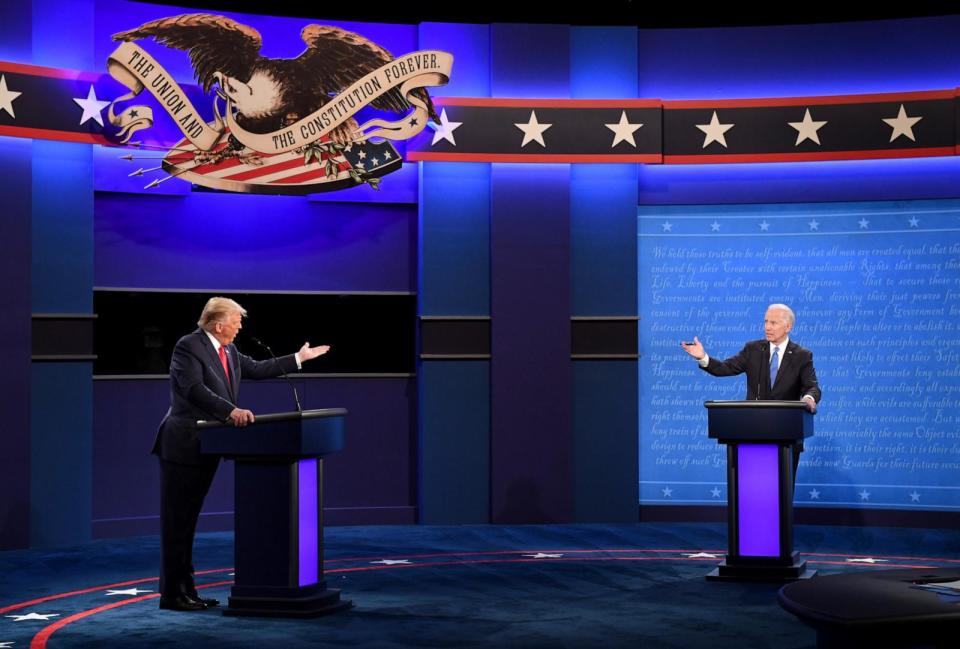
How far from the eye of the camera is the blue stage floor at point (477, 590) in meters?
5.22

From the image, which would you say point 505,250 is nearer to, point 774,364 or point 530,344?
point 530,344

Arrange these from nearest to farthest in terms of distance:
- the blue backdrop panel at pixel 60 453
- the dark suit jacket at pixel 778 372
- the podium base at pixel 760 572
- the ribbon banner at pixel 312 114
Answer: the podium base at pixel 760 572 < the dark suit jacket at pixel 778 372 < the blue backdrop panel at pixel 60 453 < the ribbon banner at pixel 312 114

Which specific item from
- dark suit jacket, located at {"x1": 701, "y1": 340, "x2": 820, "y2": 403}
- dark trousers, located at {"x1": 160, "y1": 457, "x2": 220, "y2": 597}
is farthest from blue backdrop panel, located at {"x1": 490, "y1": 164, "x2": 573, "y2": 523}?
dark trousers, located at {"x1": 160, "y1": 457, "x2": 220, "y2": 597}

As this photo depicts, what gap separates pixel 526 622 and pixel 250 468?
1.55 m

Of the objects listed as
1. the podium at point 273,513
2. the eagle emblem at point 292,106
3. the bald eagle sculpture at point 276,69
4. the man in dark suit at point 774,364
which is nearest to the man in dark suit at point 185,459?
the podium at point 273,513

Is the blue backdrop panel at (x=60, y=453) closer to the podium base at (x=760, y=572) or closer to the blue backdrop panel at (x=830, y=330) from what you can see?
the blue backdrop panel at (x=830, y=330)

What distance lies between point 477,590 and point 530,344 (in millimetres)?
3250

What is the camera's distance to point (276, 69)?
9000mm

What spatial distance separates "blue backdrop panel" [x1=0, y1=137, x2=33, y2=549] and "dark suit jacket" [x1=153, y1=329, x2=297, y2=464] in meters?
2.83

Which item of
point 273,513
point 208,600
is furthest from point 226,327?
point 208,600

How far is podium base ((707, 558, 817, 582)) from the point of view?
6.68 m

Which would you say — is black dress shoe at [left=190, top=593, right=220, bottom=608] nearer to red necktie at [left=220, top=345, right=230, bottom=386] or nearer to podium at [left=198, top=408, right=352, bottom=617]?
podium at [left=198, top=408, right=352, bottom=617]

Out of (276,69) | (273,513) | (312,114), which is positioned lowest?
(273,513)

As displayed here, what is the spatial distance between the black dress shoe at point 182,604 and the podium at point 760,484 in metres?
2.84
